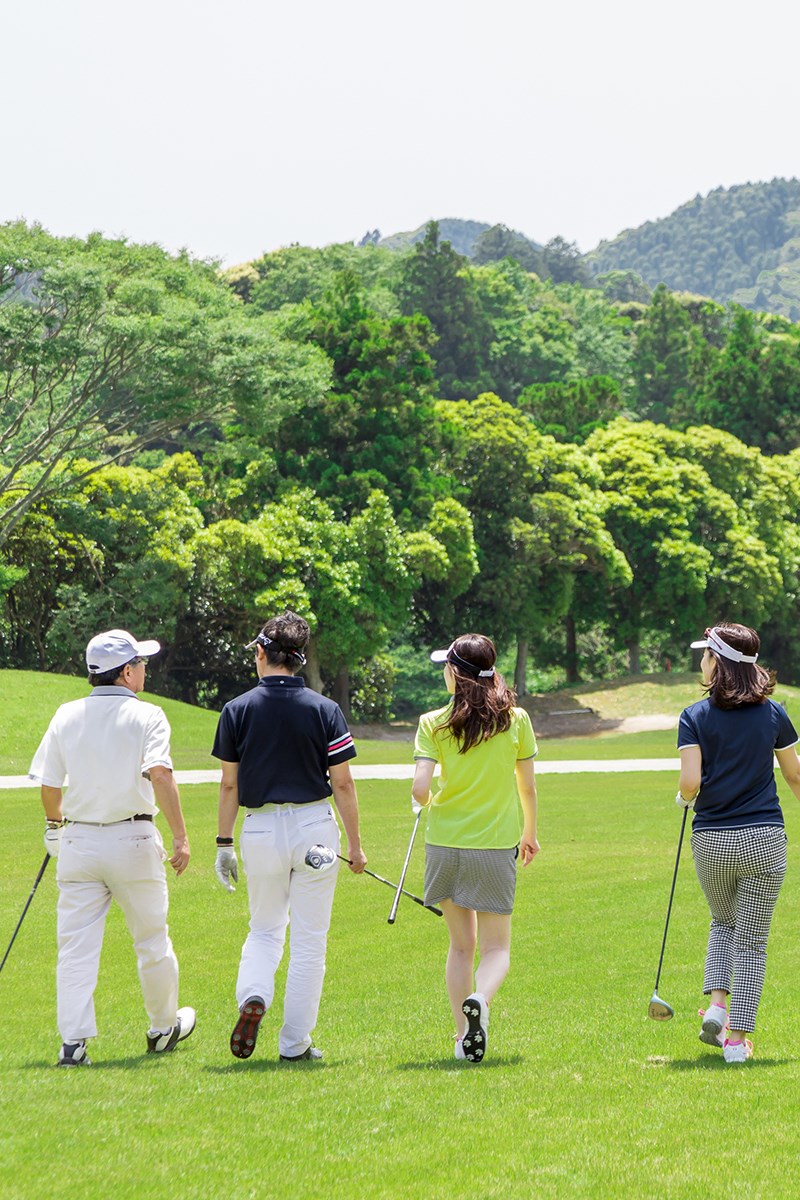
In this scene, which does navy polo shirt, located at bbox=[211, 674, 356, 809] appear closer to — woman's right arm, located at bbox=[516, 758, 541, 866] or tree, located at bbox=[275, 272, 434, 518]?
woman's right arm, located at bbox=[516, 758, 541, 866]

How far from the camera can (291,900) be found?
22.6ft

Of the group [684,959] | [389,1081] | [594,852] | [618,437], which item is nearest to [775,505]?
[618,437]

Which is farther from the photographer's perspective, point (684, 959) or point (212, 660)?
point (212, 660)

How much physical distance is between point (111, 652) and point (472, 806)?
1929 mm

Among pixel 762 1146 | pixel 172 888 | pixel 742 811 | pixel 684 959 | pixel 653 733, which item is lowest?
pixel 653 733

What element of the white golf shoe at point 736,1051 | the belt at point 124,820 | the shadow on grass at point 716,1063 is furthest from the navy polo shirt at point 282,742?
the white golf shoe at point 736,1051

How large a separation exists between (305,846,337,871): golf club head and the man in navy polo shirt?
3 cm

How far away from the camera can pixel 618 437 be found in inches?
2293

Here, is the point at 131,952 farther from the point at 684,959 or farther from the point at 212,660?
the point at 212,660

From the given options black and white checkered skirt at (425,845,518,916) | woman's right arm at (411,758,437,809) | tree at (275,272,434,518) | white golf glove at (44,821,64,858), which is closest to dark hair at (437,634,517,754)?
woman's right arm at (411,758,437,809)

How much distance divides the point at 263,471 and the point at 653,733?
15.1 m

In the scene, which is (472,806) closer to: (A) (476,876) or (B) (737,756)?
(A) (476,876)

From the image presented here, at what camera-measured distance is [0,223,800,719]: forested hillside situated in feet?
125

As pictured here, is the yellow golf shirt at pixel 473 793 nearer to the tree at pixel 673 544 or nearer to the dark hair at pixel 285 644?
the dark hair at pixel 285 644
